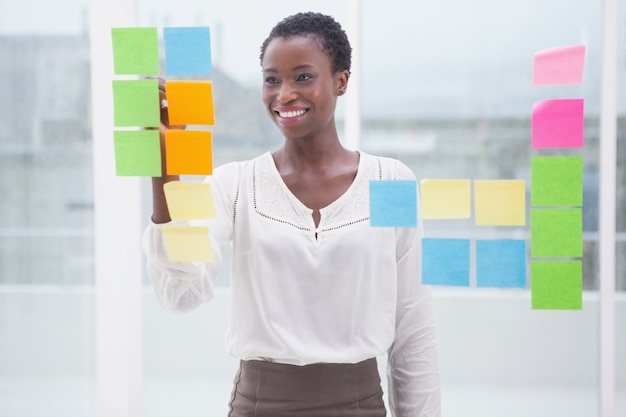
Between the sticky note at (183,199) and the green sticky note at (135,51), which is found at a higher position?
the green sticky note at (135,51)

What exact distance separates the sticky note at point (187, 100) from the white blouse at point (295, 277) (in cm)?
14

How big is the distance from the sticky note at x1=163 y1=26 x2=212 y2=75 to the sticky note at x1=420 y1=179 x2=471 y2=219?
0.39 m

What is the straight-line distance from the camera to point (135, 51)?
3.44 feet

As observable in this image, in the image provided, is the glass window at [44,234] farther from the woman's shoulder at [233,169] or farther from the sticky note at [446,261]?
the sticky note at [446,261]

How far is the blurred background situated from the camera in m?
2.49

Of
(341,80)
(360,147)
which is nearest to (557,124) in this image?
(341,80)

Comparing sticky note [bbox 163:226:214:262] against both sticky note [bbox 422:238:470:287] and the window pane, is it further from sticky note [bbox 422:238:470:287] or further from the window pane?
the window pane

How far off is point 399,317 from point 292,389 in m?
0.23

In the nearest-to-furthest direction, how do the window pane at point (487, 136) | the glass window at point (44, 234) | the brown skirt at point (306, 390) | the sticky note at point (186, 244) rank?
1. the sticky note at point (186, 244)
2. the brown skirt at point (306, 390)
3. the window pane at point (487, 136)
4. the glass window at point (44, 234)

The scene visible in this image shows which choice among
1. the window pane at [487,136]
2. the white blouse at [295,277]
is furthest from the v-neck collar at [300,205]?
the window pane at [487,136]

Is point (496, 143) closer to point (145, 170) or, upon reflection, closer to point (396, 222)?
point (396, 222)

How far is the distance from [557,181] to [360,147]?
4.89 ft

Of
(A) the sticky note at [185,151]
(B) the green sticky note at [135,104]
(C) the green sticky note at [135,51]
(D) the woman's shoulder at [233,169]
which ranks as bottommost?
(D) the woman's shoulder at [233,169]

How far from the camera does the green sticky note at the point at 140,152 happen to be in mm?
1041
